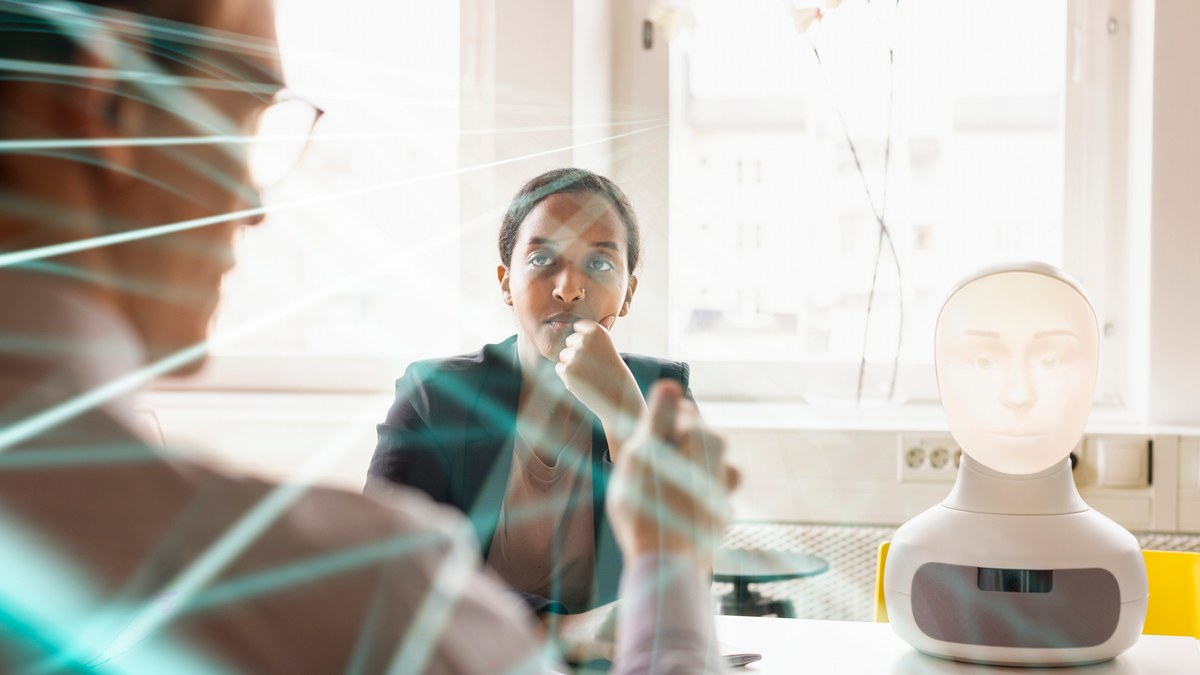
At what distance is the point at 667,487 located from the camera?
Result: 392 millimetres

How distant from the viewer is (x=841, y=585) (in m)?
1.68

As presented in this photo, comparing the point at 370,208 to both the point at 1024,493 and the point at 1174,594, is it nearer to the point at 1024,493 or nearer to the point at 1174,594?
the point at 1024,493

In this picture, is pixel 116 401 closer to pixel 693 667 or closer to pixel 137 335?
pixel 137 335

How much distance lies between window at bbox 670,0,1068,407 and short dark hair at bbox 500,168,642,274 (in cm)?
69

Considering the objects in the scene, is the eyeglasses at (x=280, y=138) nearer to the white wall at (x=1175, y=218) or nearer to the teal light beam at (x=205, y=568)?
the teal light beam at (x=205, y=568)

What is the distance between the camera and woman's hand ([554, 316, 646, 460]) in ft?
3.22

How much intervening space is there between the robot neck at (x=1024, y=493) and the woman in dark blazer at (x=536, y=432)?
442 mm

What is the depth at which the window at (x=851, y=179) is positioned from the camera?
189cm

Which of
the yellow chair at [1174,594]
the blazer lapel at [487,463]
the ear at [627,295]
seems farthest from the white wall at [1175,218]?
the blazer lapel at [487,463]

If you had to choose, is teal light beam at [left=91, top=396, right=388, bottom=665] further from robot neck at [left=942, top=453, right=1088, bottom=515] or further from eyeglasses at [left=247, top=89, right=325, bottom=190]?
robot neck at [left=942, top=453, right=1088, bottom=515]

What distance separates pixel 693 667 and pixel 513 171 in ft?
4.92

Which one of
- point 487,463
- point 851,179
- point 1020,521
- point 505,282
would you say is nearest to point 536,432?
point 487,463

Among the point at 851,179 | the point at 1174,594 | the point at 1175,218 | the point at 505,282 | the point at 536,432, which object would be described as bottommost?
the point at 1174,594

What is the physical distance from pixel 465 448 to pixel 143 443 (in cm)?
93
